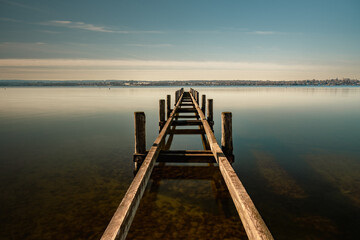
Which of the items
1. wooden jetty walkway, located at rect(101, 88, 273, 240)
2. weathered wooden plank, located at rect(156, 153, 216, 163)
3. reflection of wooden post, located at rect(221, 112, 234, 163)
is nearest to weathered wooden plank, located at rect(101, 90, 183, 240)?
wooden jetty walkway, located at rect(101, 88, 273, 240)

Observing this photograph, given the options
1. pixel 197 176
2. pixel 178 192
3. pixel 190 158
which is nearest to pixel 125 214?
pixel 178 192

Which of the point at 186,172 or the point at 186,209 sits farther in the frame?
the point at 186,172

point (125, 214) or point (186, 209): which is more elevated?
point (125, 214)

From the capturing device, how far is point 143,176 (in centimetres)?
386

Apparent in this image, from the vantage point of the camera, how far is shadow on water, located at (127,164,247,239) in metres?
4.05

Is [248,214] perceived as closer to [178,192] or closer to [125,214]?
[125,214]

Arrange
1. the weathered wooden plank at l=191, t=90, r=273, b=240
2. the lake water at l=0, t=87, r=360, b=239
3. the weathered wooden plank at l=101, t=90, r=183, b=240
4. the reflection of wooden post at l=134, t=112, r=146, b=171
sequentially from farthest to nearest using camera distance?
the reflection of wooden post at l=134, t=112, r=146, b=171 < the lake water at l=0, t=87, r=360, b=239 < the weathered wooden plank at l=191, t=90, r=273, b=240 < the weathered wooden plank at l=101, t=90, r=183, b=240

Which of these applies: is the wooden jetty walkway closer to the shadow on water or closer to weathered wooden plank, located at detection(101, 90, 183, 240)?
weathered wooden plank, located at detection(101, 90, 183, 240)

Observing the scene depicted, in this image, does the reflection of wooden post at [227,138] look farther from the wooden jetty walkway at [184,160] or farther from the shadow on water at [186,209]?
the shadow on water at [186,209]

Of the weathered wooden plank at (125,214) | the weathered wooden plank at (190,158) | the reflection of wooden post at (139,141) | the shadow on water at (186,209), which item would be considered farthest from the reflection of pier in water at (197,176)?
the weathered wooden plank at (125,214)

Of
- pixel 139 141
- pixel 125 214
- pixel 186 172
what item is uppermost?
pixel 139 141

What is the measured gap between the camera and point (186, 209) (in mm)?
4824

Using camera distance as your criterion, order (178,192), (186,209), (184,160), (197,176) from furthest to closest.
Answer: (197,176) < (184,160) < (178,192) < (186,209)

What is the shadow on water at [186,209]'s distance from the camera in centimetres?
405
